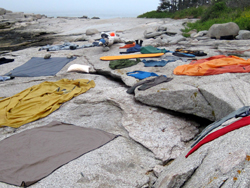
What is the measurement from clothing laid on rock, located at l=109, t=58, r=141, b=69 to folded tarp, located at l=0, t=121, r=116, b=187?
2958 mm

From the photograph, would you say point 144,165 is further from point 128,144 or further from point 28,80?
point 28,80

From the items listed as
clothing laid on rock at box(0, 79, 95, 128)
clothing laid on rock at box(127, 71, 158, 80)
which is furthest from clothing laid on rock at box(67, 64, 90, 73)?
clothing laid on rock at box(127, 71, 158, 80)

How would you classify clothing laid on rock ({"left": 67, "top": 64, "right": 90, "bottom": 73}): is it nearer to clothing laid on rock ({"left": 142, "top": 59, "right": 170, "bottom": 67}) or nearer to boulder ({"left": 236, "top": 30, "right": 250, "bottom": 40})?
clothing laid on rock ({"left": 142, "top": 59, "right": 170, "bottom": 67})

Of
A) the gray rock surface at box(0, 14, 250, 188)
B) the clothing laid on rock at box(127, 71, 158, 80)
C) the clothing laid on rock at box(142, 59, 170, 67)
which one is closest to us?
the gray rock surface at box(0, 14, 250, 188)

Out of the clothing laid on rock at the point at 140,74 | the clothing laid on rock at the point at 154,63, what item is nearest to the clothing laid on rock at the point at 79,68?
the clothing laid on rock at the point at 140,74

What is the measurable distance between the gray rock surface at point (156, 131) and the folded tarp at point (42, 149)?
125 mm

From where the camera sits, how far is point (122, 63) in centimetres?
627

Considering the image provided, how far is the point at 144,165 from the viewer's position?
2.69m

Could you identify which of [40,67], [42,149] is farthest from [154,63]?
[42,149]

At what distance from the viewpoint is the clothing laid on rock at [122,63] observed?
6125mm

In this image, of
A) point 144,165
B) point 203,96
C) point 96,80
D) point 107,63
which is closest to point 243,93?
point 203,96

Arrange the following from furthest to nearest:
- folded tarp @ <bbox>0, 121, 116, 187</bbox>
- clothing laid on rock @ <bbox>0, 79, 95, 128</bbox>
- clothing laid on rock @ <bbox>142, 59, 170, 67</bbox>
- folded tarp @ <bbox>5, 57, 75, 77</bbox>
Answer: folded tarp @ <bbox>5, 57, 75, 77</bbox> → clothing laid on rock @ <bbox>142, 59, 170, 67</bbox> → clothing laid on rock @ <bbox>0, 79, 95, 128</bbox> → folded tarp @ <bbox>0, 121, 116, 187</bbox>

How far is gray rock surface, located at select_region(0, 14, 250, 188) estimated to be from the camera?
5.42ft

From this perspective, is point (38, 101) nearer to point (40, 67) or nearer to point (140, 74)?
point (140, 74)
